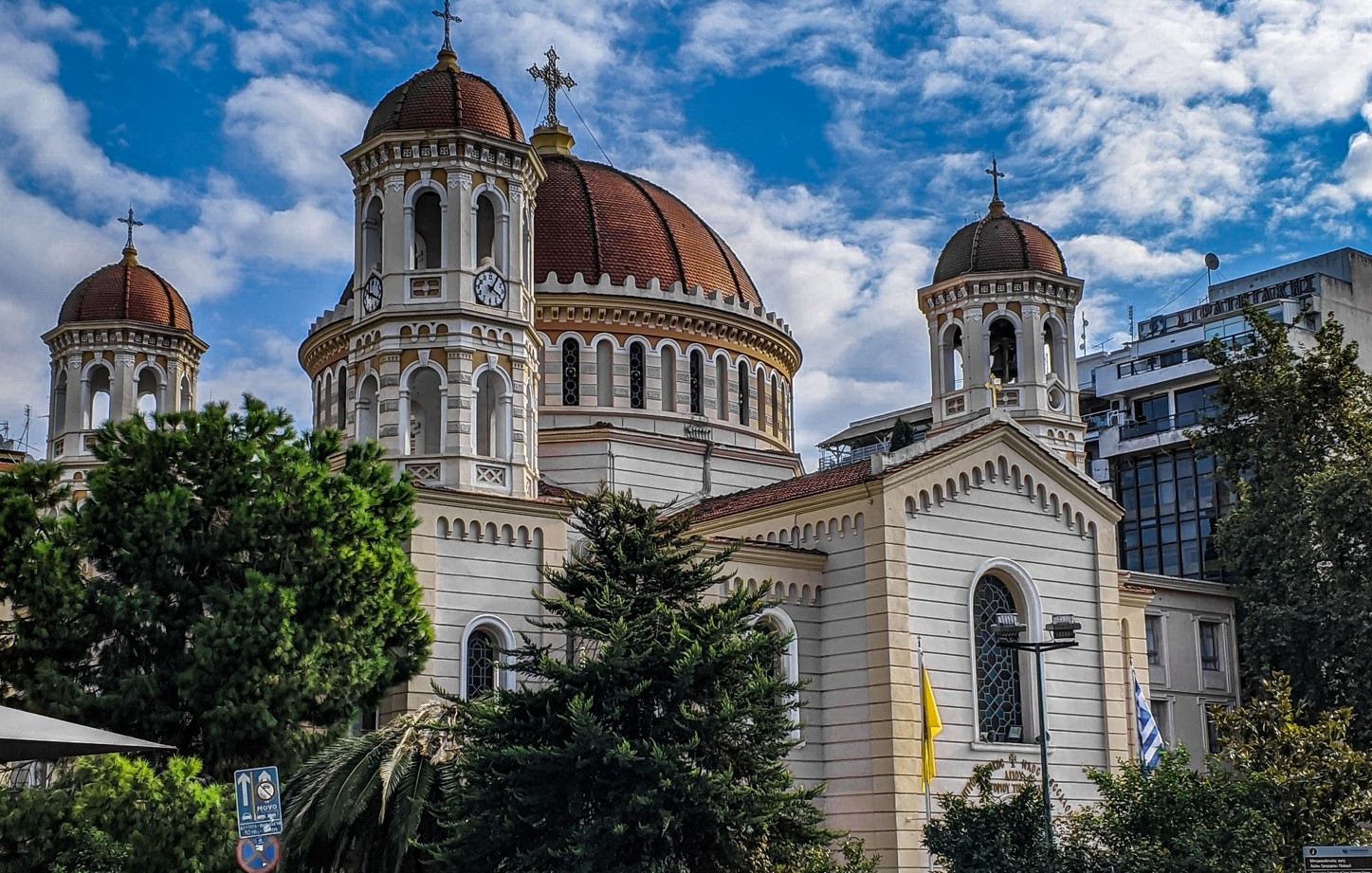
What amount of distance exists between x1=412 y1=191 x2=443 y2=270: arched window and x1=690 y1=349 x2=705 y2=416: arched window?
8.68m

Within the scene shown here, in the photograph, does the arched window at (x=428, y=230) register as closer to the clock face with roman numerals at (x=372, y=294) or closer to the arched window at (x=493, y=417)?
the clock face with roman numerals at (x=372, y=294)

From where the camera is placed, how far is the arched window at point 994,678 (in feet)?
117

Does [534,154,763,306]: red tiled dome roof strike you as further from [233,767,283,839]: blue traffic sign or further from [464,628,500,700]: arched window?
[233,767,283,839]: blue traffic sign

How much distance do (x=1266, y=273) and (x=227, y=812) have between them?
61.6 metres

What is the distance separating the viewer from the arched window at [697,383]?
147ft

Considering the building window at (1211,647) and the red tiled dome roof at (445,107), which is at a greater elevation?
the red tiled dome roof at (445,107)

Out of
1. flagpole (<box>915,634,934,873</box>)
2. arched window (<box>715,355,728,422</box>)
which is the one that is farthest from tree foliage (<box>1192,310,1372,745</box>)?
flagpole (<box>915,634,934,873</box>)

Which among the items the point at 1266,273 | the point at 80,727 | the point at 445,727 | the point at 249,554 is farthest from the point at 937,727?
the point at 1266,273

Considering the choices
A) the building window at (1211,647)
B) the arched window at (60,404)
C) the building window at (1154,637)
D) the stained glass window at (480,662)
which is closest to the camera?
the stained glass window at (480,662)

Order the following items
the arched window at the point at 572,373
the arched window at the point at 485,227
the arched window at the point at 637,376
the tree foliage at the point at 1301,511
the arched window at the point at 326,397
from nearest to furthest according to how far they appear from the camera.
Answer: the arched window at the point at 485,227
the arched window at the point at 572,373
the tree foliage at the point at 1301,511
the arched window at the point at 637,376
the arched window at the point at 326,397

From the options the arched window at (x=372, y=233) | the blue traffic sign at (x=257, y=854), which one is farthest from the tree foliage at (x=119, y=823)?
the arched window at (x=372, y=233)

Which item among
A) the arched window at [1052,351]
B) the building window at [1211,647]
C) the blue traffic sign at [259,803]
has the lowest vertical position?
the blue traffic sign at [259,803]

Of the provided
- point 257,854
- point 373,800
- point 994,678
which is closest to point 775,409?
point 994,678

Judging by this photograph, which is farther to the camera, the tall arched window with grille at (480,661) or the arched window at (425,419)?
the arched window at (425,419)
